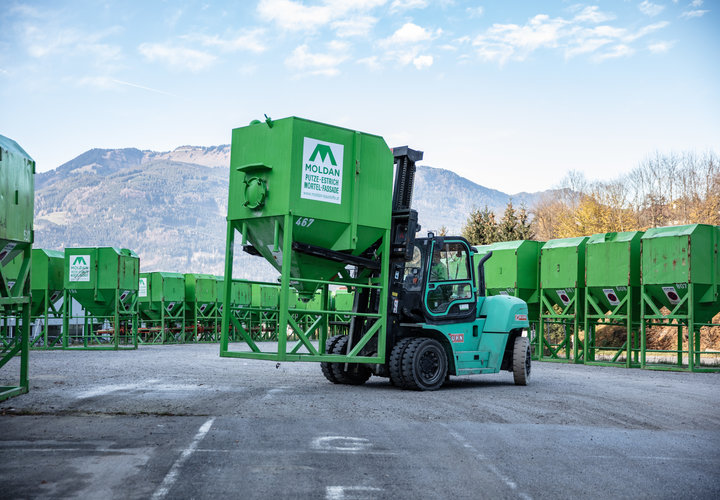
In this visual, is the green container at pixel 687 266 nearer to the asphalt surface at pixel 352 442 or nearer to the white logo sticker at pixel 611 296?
the white logo sticker at pixel 611 296

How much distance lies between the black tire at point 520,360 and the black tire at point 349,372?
3007 millimetres

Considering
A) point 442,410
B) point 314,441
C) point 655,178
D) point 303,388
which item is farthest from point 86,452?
point 655,178

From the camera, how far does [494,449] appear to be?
23.1ft

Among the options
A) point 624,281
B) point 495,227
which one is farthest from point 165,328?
point 624,281

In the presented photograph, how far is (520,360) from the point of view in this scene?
45.0ft

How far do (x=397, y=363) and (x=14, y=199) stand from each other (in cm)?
685

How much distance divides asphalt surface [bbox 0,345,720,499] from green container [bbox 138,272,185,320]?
2391cm

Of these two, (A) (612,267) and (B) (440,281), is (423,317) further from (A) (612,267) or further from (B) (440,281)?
(A) (612,267)

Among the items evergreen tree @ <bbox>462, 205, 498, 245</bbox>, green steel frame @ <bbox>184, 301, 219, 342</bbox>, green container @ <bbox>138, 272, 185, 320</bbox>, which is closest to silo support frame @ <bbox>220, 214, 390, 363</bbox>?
green container @ <bbox>138, 272, 185, 320</bbox>

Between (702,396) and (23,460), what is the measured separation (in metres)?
11.0

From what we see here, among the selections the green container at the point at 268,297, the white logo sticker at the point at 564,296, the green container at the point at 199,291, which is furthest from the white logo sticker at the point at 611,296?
the green container at the point at 268,297

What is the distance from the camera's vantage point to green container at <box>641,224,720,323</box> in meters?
17.9

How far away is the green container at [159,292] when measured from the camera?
36.2m

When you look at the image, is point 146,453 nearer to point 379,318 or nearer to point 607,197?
point 379,318
